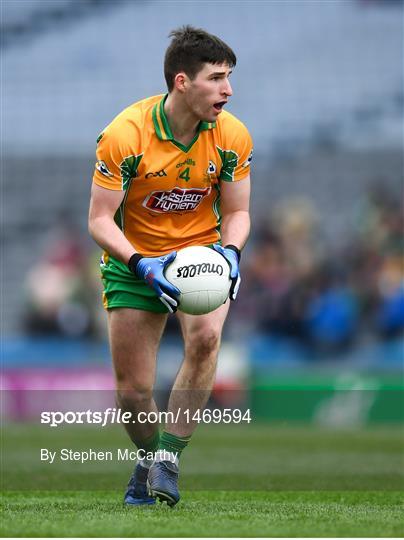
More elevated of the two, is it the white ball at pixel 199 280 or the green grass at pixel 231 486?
the white ball at pixel 199 280

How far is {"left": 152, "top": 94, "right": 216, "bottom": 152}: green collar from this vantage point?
19.5 feet

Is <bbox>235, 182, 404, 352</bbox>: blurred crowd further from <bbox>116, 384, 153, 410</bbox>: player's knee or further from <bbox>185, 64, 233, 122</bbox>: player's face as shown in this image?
<bbox>185, 64, 233, 122</bbox>: player's face

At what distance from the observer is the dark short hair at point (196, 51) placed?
229 inches

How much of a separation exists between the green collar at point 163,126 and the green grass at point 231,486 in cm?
183

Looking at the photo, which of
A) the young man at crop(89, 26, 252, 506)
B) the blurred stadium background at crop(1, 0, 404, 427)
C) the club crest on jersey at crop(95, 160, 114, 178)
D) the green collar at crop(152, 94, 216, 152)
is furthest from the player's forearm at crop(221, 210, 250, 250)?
the blurred stadium background at crop(1, 0, 404, 427)

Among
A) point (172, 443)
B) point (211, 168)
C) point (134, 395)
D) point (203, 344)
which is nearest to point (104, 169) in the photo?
point (211, 168)

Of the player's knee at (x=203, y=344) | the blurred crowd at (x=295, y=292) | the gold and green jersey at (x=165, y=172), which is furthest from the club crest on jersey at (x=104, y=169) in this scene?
the blurred crowd at (x=295, y=292)

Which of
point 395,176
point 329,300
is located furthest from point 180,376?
point 395,176

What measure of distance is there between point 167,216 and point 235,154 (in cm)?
48

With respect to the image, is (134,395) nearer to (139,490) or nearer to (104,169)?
(139,490)

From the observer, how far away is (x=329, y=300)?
53.3ft

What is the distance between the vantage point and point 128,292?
20.1 feet

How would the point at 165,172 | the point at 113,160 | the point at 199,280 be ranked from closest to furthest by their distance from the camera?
the point at 199,280, the point at 113,160, the point at 165,172

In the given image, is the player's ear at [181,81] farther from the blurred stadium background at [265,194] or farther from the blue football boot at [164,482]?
the blurred stadium background at [265,194]
